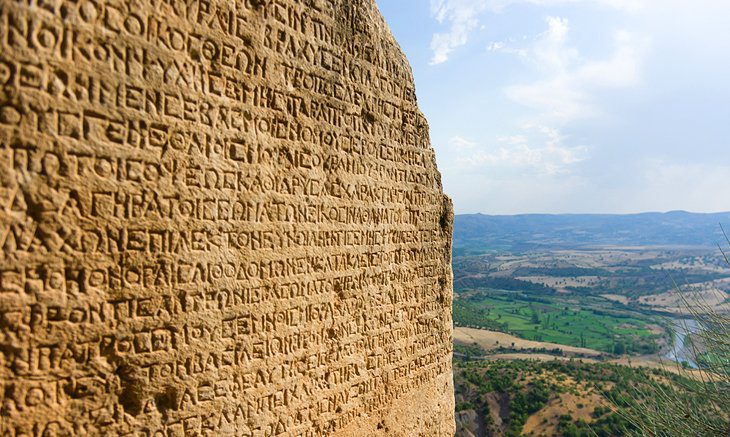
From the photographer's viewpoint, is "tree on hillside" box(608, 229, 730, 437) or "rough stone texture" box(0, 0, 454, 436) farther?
"tree on hillside" box(608, 229, 730, 437)

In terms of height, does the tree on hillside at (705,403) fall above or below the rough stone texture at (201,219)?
below

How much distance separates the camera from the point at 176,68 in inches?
104

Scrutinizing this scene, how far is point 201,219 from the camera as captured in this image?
8.98 feet

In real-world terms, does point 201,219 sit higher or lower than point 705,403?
higher

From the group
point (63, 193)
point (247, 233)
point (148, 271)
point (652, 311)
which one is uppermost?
point (63, 193)

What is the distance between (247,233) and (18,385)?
4.33 feet

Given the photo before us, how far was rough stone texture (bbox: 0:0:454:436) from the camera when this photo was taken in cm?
221

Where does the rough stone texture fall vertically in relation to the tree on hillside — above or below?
above

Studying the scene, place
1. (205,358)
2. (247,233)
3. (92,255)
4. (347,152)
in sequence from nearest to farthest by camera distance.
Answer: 1. (92,255)
2. (205,358)
3. (247,233)
4. (347,152)

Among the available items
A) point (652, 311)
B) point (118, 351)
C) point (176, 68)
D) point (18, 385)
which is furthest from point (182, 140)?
point (652, 311)

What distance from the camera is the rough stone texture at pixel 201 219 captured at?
2215 millimetres

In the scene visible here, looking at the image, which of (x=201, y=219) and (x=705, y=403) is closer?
(x=201, y=219)

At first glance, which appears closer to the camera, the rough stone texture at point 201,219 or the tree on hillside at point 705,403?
the rough stone texture at point 201,219

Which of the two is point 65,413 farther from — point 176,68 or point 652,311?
point 652,311
